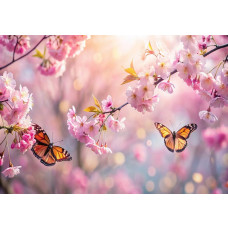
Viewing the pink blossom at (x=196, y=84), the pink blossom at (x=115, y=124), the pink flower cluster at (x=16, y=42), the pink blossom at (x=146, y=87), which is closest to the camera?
the pink blossom at (x=146, y=87)

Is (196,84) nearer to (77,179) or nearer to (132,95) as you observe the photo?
(132,95)

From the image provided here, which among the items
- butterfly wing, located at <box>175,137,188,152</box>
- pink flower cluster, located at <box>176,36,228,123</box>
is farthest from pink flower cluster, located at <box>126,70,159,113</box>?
butterfly wing, located at <box>175,137,188,152</box>

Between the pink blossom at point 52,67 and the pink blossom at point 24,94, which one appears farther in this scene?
the pink blossom at point 52,67

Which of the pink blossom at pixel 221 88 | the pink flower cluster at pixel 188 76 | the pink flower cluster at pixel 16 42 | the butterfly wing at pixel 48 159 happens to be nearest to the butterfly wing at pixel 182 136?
the pink flower cluster at pixel 188 76

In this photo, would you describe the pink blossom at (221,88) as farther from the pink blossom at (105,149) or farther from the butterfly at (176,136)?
the pink blossom at (105,149)

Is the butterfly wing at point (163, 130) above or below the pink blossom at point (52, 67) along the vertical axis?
below

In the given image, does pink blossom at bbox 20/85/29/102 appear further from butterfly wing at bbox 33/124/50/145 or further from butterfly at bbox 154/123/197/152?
butterfly at bbox 154/123/197/152
